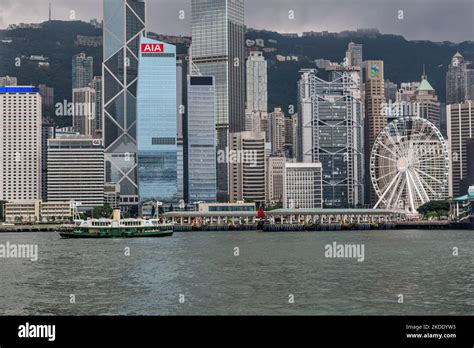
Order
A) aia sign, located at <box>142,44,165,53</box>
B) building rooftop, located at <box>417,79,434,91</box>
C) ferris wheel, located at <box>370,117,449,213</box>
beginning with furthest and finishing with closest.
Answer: building rooftop, located at <box>417,79,434,91</box> → aia sign, located at <box>142,44,165,53</box> → ferris wheel, located at <box>370,117,449,213</box>

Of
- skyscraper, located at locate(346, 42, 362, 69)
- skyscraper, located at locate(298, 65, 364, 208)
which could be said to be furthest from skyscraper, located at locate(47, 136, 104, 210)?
skyscraper, located at locate(346, 42, 362, 69)

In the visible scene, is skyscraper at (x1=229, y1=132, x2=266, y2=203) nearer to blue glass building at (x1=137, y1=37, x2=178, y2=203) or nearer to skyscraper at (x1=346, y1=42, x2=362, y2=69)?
blue glass building at (x1=137, y1=37, x2=178, y2=203)

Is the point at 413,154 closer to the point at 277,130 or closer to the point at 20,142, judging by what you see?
the point at 20,142

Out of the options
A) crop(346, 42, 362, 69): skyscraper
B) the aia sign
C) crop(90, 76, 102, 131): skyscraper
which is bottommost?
crop(90, 76, 102, 131): skyscraper

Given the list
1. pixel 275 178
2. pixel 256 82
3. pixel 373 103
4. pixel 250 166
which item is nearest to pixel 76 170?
pixel 250 166

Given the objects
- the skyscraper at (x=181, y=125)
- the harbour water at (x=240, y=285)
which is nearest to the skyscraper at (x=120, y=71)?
the skyscraper at (x=181, y=125)

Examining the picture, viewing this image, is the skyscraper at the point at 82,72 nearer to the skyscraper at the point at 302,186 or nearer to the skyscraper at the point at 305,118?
the skyscraper at the point at 305,118
